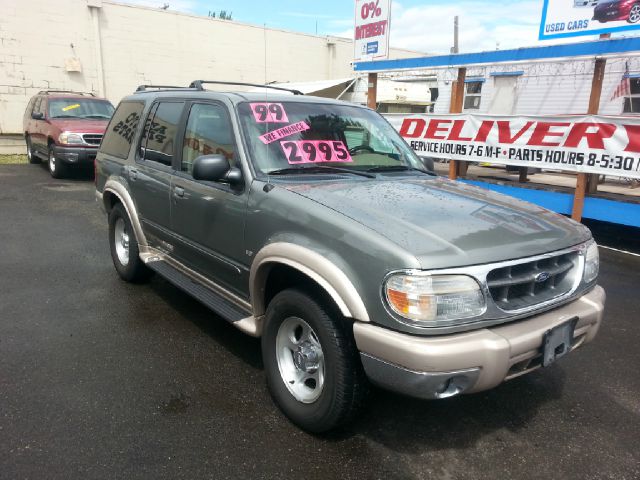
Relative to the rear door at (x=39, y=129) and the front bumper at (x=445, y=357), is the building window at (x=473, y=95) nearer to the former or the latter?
the rear door at (x=39, y=129)

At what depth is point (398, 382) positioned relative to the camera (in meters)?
2.30

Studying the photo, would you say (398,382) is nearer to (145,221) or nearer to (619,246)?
(145,221)

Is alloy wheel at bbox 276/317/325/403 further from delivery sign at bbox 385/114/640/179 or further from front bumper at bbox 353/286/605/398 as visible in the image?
delivery sign at bbox 385/114/640/179

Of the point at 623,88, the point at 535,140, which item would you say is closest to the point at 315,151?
the point at 535,140

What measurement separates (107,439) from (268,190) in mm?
1660

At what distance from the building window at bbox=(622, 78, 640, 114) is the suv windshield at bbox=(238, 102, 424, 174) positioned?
39.5ft

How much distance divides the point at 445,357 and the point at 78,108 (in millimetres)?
12874

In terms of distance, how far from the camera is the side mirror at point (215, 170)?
309 centimetres

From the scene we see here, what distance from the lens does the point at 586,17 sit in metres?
9.88

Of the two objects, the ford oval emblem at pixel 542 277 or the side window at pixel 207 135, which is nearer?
the ford oval emblem at pixel 542 277

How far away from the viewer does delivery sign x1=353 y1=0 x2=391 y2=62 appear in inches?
524

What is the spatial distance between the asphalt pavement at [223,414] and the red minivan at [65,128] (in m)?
7.70

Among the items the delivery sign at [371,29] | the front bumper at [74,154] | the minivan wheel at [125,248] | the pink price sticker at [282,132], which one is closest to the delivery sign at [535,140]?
the delivery sign at [371,29]

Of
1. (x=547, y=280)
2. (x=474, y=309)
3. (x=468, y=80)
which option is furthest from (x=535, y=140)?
(x=468, y=80)
